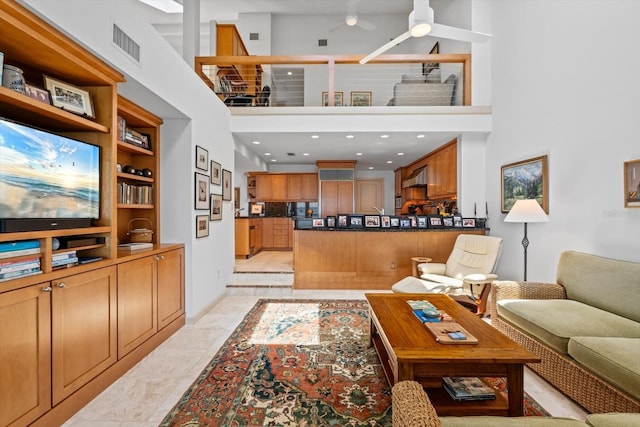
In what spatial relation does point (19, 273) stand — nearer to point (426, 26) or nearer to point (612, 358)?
point (612, 358)

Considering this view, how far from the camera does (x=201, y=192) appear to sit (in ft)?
11.3

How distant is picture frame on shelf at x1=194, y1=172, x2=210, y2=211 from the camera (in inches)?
130

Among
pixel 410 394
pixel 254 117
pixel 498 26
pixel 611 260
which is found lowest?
pixel 410 394

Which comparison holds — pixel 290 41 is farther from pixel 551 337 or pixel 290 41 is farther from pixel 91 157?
pixel 551 337

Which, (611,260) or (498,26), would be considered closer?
(611,260)

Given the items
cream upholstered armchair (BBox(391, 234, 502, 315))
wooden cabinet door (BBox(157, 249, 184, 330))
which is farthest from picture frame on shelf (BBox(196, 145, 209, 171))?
cream upholstered armchair (BBox(391, 234, 502, 315))

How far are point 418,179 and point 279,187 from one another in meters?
3.77

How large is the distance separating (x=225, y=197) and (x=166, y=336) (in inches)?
80.9

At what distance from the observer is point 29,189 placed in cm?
165

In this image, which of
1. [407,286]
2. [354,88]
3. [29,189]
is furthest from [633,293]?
[354,88]

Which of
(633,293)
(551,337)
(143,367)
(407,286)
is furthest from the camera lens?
(407,286)

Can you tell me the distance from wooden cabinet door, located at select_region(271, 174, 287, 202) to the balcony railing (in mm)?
1992

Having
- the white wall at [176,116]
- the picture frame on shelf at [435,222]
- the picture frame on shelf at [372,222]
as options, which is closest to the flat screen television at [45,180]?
the white wall at [176,116]

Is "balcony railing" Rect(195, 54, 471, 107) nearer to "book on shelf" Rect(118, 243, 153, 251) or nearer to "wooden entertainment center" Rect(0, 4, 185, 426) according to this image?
"wooden entertainment center" Rect(0, 4, 185, 426)
